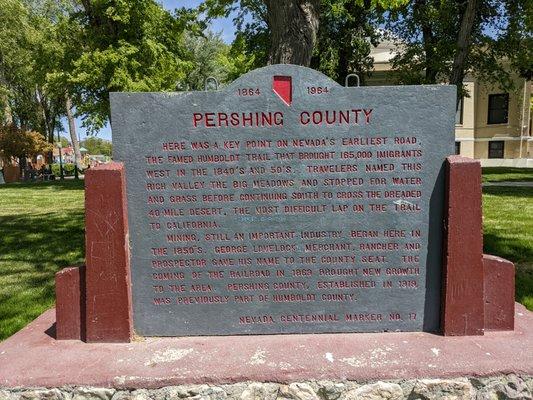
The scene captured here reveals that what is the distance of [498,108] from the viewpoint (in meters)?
37.1

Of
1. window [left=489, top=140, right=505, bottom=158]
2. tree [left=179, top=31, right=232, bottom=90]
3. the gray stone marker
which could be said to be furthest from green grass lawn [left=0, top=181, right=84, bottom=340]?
window [left=489, top=140, right=505, bottom=158]

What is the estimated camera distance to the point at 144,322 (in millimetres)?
3510

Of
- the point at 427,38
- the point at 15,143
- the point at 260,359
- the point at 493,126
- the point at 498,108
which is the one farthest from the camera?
the point at 498,108

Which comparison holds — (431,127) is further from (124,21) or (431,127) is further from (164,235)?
(124,21)

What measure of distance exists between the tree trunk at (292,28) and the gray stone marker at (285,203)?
10.4 feet

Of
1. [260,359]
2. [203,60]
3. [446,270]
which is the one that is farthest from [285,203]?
[203,60]

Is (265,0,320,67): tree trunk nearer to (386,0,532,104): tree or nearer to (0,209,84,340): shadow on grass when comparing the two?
(0,209,84,340): shadow on grass

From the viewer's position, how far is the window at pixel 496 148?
36938 millimetres

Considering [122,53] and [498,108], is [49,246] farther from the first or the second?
[498,108]

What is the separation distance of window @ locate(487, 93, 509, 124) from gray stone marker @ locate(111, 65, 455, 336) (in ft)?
124

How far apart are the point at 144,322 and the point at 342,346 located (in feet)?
4.77

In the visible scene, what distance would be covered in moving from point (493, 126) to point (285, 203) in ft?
125

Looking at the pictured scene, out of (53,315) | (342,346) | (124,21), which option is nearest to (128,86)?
(124,21)

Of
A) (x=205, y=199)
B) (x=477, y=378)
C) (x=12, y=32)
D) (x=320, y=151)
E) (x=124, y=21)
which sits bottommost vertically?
(x=477, y=378)
